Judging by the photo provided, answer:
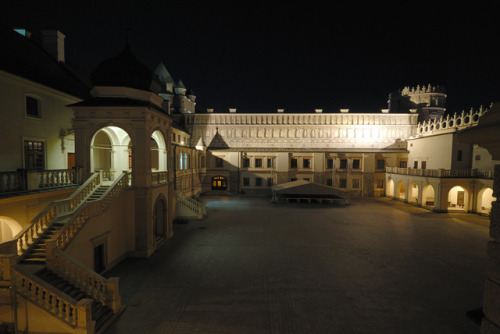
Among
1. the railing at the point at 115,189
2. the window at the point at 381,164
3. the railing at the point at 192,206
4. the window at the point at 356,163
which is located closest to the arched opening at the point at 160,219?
the railing at the point at 115,189

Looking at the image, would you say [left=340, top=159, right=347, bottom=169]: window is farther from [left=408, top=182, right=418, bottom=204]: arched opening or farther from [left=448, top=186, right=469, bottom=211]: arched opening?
[left=448, top=186, right=469, bottom=211]: arched opening

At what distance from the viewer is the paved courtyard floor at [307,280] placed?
9633 millimetres

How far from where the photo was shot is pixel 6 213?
11.0 metres

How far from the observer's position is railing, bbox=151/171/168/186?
16.4 metres

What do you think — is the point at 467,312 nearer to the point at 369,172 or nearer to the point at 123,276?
the point at 123,276

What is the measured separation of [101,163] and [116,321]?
14.1 metres

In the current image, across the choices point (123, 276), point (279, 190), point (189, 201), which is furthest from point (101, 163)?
point (279, 190)

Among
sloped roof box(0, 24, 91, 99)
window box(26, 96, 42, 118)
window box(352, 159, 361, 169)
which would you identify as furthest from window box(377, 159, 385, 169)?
window box(26, 96, 42, 118)

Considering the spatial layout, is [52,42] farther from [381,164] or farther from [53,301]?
[381,164]

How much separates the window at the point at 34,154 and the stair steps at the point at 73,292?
8353 millimetres

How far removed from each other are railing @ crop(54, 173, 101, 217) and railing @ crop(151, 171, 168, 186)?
3.11m

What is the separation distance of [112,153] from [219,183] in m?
25.3

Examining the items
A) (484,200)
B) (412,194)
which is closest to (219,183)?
(412,194)

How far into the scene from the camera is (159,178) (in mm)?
17281
